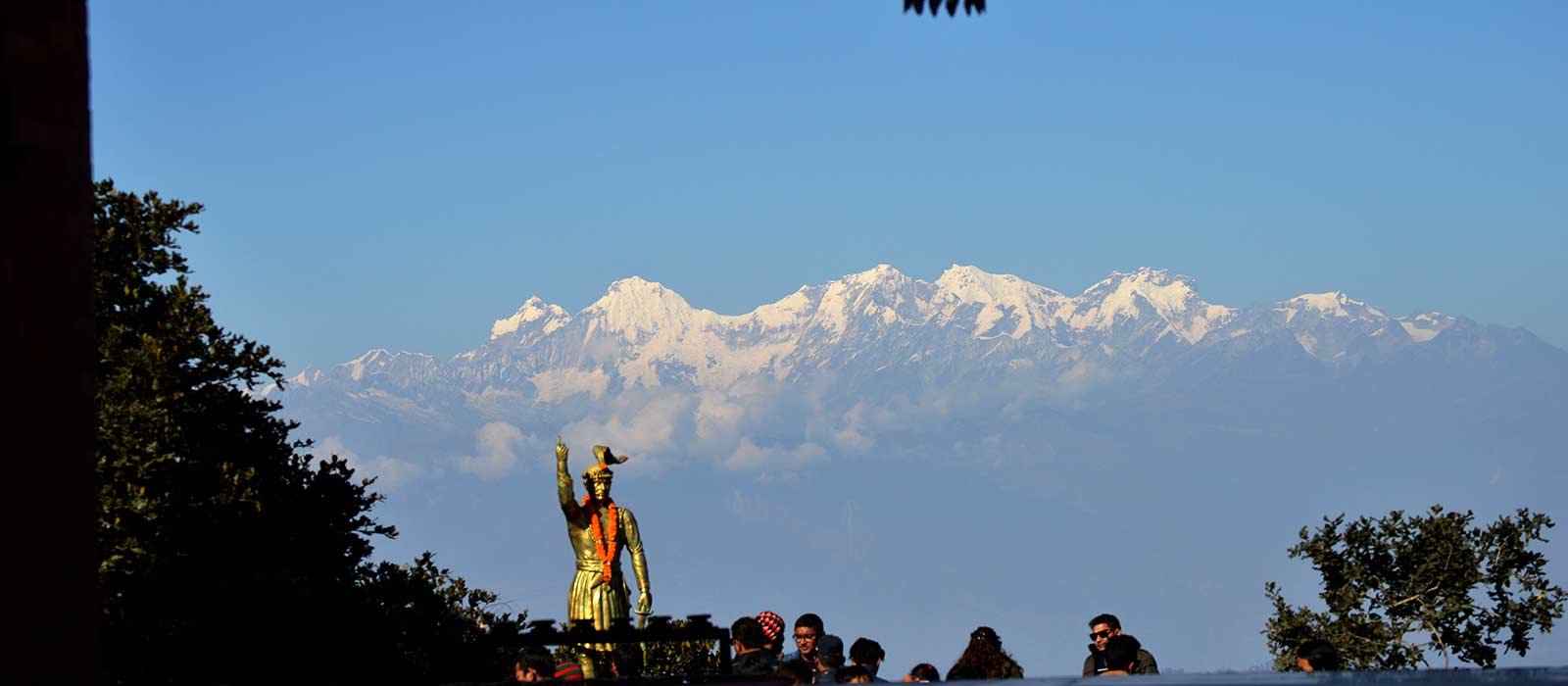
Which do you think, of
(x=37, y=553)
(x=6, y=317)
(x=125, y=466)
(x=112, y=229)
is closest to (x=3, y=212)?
(x=6, y=317)

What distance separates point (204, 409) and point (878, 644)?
51.5 feet

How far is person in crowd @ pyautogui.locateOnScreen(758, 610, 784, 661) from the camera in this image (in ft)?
44.7

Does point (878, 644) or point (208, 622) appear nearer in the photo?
point (878, 644)

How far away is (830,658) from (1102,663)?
74.1 inches

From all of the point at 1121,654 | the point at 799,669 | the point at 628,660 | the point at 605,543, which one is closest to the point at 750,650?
the point at 799,669

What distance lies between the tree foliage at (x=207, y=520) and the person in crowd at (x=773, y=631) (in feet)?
41.5

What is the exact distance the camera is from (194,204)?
27906 millimetres

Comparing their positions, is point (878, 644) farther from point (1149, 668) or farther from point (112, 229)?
point (112, 229)

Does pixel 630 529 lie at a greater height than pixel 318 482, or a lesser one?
lesser

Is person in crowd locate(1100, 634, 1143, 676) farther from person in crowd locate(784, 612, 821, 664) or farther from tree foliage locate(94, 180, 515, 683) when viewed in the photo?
tree foliage locate(94, 180, 515, 683)

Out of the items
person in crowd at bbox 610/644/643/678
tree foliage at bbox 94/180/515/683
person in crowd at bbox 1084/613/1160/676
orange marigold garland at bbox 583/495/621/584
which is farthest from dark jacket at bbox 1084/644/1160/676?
tree foliage at bbox 94/180/515/683

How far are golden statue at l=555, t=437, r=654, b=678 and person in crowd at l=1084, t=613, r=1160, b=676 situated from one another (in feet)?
32.7

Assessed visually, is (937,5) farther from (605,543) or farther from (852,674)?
(605,543)

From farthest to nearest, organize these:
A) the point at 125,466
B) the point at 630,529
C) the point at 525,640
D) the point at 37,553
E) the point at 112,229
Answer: the point at 112,229, the point at 125,466, the point at 630,529, the point at 525,640, the point at 37,553
